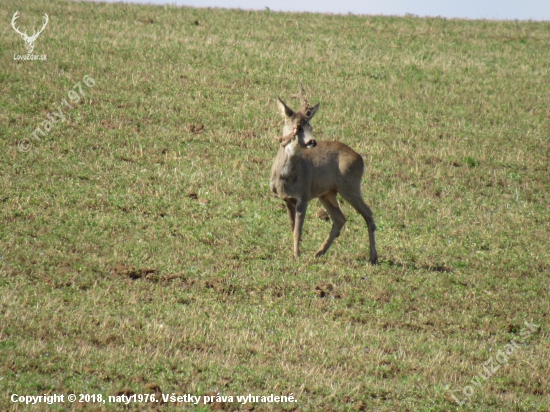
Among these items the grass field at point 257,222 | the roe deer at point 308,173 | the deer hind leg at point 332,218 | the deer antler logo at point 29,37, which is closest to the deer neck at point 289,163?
the roe deer at point 308,173

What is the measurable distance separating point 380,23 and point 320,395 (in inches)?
904

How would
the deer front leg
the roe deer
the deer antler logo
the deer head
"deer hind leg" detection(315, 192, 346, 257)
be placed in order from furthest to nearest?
the deer antler logo < "deer hind leg" detection(315, 192, 346, 257) < the deer front leg < the roe deer < the deer head

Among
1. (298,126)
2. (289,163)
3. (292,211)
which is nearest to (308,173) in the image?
(289,163)

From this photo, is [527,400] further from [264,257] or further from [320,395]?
[264,257]

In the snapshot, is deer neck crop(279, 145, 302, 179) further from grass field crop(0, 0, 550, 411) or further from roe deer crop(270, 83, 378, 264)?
grass field crop(0, 0, 550, 411)

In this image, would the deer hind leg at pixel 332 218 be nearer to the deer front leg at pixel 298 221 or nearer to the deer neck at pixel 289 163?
the deer front leg at pixel 298 221

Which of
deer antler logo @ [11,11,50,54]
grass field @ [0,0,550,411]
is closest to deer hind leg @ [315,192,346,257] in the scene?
grass field @ [0,0,550,411]

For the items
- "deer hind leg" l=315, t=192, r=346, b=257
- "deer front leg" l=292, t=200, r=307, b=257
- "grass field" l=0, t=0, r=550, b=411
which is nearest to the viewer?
"grass field" l=0, t=0, r=550, b=411

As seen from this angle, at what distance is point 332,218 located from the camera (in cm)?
1289

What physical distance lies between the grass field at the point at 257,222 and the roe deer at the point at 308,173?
1.69 feet

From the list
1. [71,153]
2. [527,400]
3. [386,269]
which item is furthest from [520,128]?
[527,400]

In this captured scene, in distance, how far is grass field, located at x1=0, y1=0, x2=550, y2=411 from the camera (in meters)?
8.30

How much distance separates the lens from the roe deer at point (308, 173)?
467 inches

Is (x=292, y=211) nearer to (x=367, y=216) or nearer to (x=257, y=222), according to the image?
(x=367, y=216)
